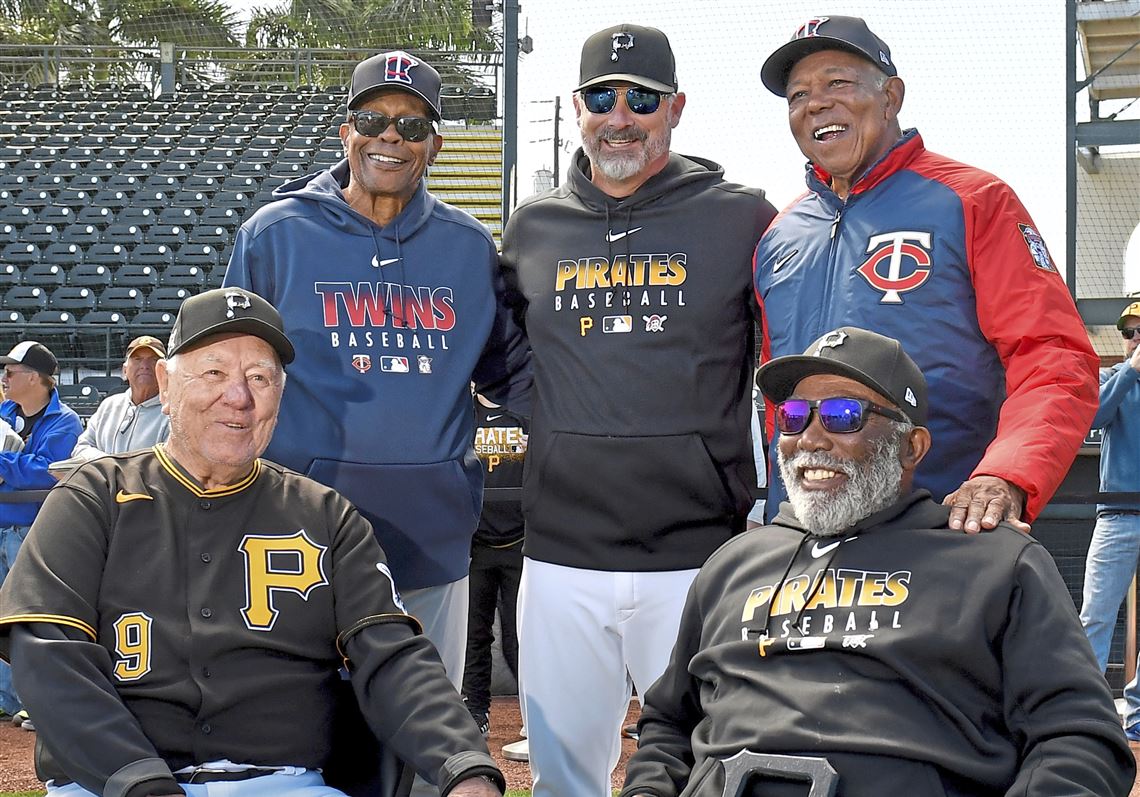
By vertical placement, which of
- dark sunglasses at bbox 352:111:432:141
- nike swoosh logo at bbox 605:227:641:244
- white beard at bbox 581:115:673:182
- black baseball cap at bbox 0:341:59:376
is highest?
dark sunglasses at bbox 352:111:432:141

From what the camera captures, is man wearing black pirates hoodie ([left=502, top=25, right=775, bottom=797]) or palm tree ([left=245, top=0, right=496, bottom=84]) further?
palm tree ([left=245, top=0, right=496, bottom=84])

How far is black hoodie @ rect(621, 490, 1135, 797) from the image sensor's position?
209 centimetres

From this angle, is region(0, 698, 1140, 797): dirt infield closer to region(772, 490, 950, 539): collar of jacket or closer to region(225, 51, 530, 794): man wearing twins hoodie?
region(225, 51, 530, 794): man wearing twins hoodie

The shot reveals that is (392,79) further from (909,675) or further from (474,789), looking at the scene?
(909,675)

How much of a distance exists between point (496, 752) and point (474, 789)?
3317mm

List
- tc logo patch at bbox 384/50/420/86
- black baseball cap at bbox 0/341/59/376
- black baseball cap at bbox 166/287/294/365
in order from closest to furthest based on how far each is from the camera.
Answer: black baseball cap at bbox 166/287/294/365
tc logo patch at bbox 384/50/420/86
black baseball cap at bbox 0/341/59/376

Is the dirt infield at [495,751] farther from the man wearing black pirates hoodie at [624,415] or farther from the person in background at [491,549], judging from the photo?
the man wearing black pirates hoodie at [624,415]

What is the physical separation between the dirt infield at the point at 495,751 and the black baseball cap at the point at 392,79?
2382mm

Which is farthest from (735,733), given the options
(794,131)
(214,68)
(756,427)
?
(214,68)

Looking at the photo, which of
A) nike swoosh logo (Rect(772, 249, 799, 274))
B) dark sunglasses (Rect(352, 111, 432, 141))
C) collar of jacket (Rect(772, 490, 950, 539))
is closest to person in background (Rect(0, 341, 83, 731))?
dark sunglasses (Rect(352, 111, 432, 141))

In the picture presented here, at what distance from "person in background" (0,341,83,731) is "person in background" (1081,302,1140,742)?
14.8 ft

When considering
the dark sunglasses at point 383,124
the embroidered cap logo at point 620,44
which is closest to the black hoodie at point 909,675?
the embroidered cap logo at point 620,44

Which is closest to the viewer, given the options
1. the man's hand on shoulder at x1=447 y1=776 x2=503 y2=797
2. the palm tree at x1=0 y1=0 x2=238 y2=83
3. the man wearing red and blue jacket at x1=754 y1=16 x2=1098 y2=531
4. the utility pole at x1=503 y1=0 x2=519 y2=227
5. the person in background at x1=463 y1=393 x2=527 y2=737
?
the man's hand on shoulder at x1=447 y1=776 x2=503 y2=797

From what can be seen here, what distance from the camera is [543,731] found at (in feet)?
10.1
